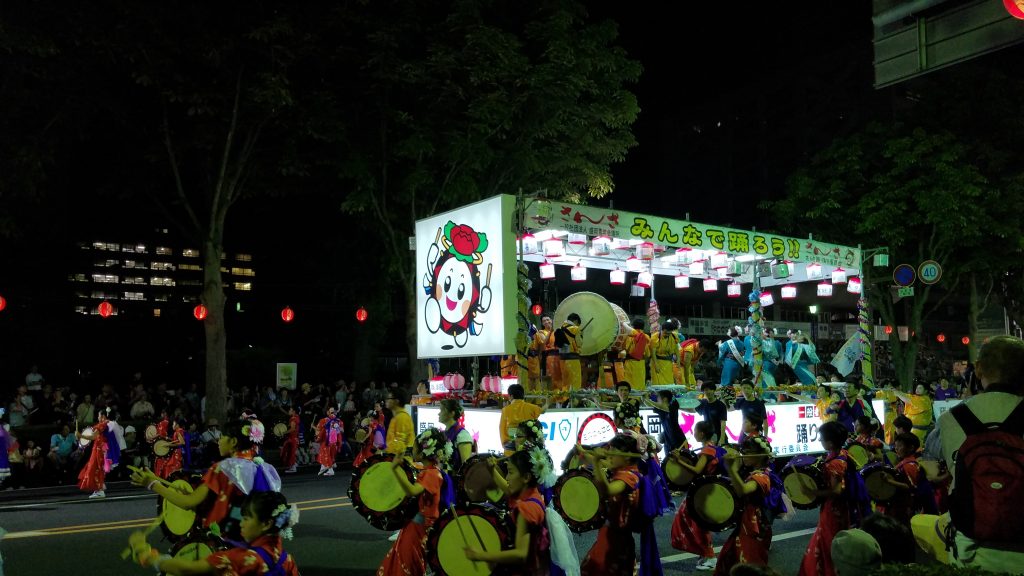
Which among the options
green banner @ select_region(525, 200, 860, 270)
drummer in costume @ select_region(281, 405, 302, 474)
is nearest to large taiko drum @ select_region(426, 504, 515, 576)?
green banner @ select_region(525, 200, 860, 270)

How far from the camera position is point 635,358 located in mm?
16688

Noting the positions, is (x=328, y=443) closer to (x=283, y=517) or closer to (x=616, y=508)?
(x=616, y=508)

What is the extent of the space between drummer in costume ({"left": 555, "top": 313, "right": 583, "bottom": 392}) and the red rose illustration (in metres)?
3.43

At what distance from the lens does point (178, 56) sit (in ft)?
50.9

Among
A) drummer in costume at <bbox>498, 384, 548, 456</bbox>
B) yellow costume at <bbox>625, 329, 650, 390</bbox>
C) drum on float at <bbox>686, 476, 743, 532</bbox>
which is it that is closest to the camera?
drum on float at <bbox>686, 476, 743, 532</bbox>

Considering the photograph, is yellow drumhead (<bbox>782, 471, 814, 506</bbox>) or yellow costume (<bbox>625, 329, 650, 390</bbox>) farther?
yellow costume (<bbox>625, 329, 650, 390</bbox>)

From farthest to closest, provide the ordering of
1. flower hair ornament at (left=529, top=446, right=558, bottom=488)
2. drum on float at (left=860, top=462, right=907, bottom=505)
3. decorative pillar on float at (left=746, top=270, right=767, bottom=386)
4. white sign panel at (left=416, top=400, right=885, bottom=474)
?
decorative pillar on float at (left=746, top=270, right=767, bottom=386) → white sign panel at (left=416, top=400, right=885, bottom=474) → drum on float at (left=860, top=462, right=907, bottom=505) → flower hair ornament at (left=529, top=446, right=558, bottom=488)

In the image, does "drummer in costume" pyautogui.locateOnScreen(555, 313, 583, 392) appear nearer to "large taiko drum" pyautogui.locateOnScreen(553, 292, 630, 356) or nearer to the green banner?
"large taiko drum" pyautogui.locateOnScreen(553, 292, 630, 356)

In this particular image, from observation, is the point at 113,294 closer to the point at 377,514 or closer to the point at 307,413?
the point at 307,413

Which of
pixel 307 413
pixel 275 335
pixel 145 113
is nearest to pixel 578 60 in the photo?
pixel 145 113

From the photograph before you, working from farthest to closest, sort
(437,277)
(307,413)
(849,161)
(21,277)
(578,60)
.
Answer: (849,161), (21,277), (307,413), (578,60), (437,277)

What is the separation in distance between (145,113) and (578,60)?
9.42m

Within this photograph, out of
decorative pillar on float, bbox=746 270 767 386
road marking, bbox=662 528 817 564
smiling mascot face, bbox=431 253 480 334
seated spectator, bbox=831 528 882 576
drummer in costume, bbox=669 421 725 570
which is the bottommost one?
road marking, bbox=662 528 817 564

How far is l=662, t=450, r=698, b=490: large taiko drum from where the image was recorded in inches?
286
